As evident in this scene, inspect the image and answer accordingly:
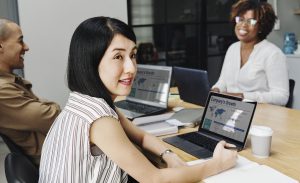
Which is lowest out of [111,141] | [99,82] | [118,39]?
[111,141]

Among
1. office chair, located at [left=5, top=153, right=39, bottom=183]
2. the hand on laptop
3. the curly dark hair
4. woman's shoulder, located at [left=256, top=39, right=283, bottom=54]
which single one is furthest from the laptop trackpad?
the curly dark hair

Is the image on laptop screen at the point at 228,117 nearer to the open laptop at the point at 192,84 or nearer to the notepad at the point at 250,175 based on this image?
the notepad at the point at 250,175

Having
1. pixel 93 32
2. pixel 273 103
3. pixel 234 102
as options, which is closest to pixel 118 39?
pixel 93 32

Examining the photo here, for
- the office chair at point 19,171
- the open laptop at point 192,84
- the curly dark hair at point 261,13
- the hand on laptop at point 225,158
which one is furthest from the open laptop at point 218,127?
the curly dark hair at point 261,13

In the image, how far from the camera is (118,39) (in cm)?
110

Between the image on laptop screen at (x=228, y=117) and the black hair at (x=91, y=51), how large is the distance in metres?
0.56

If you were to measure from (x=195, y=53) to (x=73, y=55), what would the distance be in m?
3.20

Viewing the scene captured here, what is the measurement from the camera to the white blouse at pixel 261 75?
225cm

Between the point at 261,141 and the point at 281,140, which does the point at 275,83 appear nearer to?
the point at 281,140

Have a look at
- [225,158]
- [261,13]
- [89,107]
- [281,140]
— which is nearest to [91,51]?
[89,107]

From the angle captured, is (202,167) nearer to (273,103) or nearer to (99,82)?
(99,82)

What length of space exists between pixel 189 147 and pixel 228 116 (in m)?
0.22

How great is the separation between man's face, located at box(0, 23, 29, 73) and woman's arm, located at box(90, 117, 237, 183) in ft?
3.36

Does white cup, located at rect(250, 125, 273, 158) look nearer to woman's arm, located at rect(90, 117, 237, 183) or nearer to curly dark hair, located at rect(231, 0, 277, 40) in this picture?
woman's arm, located at rect(90, 117, 237, 183)
